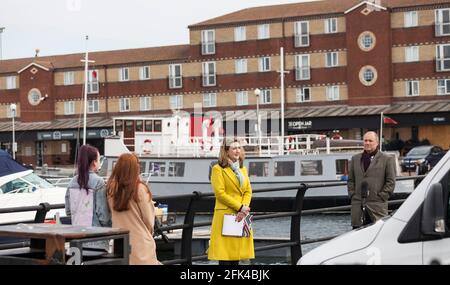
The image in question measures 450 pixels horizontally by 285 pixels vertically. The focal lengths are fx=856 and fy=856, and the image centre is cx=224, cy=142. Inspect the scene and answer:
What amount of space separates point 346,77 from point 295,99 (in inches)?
162

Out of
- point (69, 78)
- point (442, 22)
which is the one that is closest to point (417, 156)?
point (442, 22)

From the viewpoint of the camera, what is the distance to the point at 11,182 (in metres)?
22.1

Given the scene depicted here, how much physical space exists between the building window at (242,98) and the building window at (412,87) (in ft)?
38.8

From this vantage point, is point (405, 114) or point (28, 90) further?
point (28, 90)

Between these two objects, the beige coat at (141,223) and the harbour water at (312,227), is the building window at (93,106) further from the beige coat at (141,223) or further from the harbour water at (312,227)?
the beige coat at (141,223)

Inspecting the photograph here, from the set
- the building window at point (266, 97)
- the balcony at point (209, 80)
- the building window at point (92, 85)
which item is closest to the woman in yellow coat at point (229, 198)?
the building window at point (266, 97)

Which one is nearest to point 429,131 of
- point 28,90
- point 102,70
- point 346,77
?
point 346,77

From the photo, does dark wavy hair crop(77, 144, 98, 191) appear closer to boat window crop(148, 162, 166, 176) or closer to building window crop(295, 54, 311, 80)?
boat window crop(148, 162, 166, 176)

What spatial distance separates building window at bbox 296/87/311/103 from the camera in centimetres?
6128

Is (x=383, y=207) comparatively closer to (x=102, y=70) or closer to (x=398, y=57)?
(x=398, y=57)

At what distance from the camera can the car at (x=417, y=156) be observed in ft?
157

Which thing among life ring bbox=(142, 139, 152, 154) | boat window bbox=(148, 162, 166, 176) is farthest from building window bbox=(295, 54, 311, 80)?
boat window bbox=(148, 162, 166, 176)

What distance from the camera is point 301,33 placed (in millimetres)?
61500
